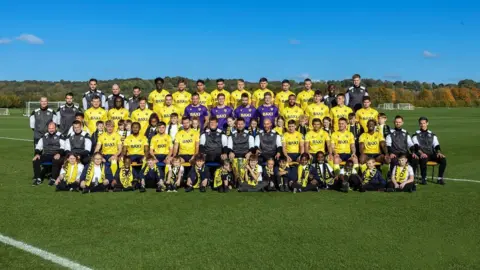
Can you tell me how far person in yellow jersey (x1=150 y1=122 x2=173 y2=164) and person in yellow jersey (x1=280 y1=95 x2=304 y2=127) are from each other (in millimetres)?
2946

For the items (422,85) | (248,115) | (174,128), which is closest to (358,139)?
(248,115)

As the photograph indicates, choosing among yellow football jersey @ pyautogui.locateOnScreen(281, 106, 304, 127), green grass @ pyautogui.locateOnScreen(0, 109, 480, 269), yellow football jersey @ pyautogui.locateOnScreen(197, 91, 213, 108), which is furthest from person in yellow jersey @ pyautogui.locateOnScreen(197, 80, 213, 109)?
green grass @ pyautogui.locateOnScreen(0, 109, 480, 269)

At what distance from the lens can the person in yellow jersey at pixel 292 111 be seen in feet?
35.2

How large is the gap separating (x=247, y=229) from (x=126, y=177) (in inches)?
143

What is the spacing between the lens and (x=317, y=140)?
31.3 ft

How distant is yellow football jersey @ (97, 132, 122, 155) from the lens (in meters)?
9.41

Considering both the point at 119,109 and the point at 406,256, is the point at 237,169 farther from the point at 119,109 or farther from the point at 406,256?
the point at 406,256

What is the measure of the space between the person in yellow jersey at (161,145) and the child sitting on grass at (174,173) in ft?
1.87

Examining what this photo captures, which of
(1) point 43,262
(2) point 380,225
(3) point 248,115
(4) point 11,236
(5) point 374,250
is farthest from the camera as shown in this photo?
(3) point 248,115

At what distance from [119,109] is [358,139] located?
216 inches

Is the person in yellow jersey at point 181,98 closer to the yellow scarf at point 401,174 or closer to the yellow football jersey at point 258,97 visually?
the yellow football jersey at point 258,97

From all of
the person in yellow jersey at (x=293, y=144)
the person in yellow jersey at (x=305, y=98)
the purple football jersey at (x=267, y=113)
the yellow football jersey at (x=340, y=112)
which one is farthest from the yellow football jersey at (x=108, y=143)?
the yellow football jersey at (x=340, y=112)

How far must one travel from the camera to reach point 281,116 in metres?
10.5

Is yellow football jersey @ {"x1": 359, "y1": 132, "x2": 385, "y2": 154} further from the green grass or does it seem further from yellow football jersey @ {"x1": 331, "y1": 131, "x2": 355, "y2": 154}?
the green grass
